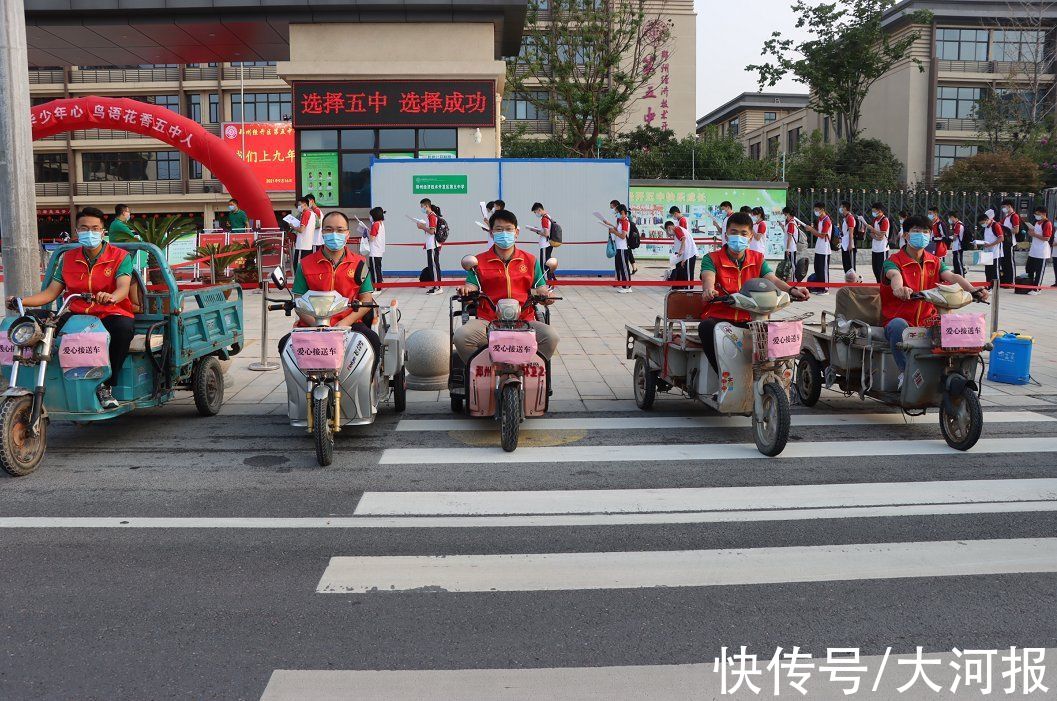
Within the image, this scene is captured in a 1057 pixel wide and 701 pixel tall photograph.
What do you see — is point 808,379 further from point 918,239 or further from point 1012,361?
point 1012,361

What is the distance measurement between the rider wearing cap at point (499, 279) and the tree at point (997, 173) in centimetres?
3442

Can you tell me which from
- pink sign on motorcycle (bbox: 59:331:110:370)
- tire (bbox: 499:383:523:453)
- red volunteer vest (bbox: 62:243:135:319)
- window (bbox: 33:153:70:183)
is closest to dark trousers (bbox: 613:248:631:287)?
tire (bbox: 499:383:523:453)

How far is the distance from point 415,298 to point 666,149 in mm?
27769

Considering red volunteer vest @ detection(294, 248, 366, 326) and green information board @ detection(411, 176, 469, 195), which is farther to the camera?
green information board @ detection(411, 176, 469, 195)

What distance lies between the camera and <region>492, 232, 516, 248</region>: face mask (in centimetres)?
721

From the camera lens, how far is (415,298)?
1742 cm

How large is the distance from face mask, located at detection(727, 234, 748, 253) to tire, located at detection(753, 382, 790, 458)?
4.43 ft

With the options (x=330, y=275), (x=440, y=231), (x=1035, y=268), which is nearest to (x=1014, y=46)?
(x=1035, y=268)

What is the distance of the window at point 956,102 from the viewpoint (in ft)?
160

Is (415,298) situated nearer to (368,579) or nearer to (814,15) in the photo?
(368,579)

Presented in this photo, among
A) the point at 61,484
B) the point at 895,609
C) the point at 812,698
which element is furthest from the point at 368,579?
the point at 61,484

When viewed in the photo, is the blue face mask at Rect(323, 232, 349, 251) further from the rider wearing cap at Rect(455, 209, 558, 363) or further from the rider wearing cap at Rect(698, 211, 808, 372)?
the rider wearing cap at Rect(698, 211, 808, 372)

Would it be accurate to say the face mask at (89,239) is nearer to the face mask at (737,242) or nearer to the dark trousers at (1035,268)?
the face mask at (737,242)

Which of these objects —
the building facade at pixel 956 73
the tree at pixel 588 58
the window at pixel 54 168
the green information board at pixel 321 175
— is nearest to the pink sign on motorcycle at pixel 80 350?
the green information board at pixel 321 175
